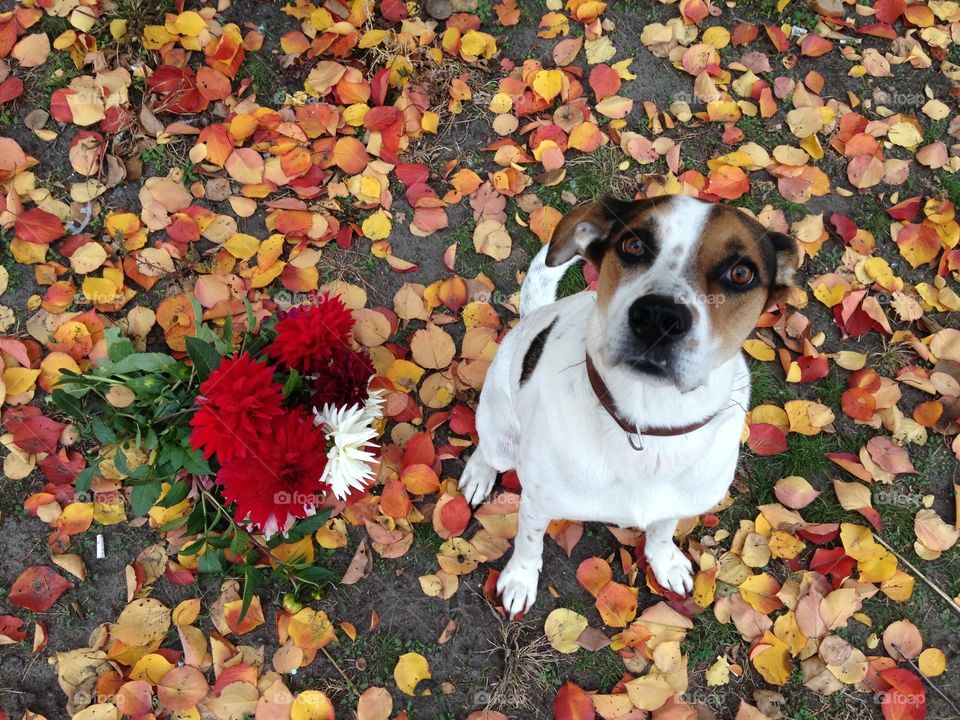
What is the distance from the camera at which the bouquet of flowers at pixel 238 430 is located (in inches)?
125

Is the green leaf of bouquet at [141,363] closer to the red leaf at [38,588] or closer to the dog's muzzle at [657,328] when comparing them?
the red leaf at [38,588]

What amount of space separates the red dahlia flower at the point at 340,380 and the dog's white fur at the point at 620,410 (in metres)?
0.73

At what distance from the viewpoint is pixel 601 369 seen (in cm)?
272

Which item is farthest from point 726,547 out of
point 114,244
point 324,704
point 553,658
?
point 114,244

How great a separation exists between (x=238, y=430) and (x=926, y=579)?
4035 millimetres

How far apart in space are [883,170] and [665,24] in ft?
6.55

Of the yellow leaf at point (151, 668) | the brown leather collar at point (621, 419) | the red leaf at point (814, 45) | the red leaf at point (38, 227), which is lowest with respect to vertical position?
the yellow leaf at point (151, 668)

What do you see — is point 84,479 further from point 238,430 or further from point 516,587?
point 516,587

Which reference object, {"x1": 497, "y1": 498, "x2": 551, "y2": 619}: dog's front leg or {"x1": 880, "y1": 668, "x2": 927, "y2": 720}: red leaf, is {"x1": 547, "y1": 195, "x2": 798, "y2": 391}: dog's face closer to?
{"x1": 497, "y1": 498, "x2": 551, "y2": 619}: dog's front leg

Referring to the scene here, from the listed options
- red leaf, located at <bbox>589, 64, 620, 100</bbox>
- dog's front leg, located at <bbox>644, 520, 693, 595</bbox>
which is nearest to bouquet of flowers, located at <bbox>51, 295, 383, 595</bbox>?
dog's front leg, located at <bbox>644, 520, 693, 595</bbox>

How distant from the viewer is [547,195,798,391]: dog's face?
8.11 feet

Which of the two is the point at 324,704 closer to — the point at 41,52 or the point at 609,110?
the point at 609,110

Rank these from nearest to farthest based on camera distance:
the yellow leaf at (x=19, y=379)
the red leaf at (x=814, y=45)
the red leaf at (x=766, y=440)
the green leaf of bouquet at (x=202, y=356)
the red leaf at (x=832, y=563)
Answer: the green leaf of bouquet at (x=202, y=356) < the red leaf at (x=832, y=563) < the yellow leaf at (x=19, y=379) < the red leaf at (x=766, y=440) < the red leaf at (x=814, y=45)

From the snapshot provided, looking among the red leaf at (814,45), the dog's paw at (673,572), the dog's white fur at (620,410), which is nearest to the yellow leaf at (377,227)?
the dog's white fur at (620,410)
